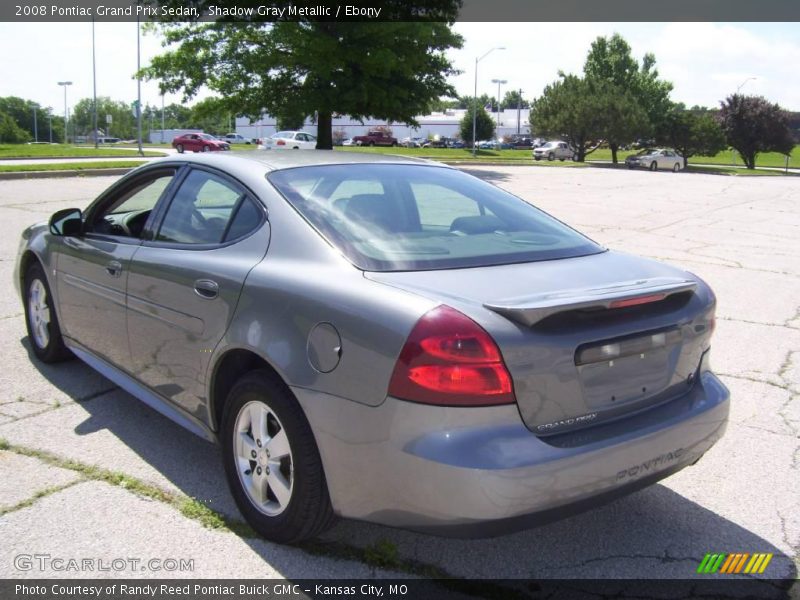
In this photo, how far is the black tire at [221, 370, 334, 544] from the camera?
263cm

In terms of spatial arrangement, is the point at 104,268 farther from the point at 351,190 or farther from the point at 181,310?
the point at 351,190

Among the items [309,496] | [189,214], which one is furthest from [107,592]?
[189,214]

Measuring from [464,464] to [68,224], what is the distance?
3.08 metres

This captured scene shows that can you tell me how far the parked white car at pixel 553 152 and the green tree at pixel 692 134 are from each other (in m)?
8.56

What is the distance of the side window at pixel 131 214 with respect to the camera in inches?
156

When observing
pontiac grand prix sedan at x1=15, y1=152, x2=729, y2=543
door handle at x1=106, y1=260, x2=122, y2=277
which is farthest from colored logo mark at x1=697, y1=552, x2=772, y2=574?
door handle at x1=106, y1=260, x2=122, y2=277

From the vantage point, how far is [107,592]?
2586 mm

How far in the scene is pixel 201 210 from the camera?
3609 millimetres

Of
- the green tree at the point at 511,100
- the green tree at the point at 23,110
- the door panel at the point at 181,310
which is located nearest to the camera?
the door panel at the point at 181,310

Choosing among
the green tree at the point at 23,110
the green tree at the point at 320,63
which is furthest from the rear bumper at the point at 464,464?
the green tree at the point at 23,110

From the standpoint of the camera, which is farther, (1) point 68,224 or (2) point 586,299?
(1) point 68,224

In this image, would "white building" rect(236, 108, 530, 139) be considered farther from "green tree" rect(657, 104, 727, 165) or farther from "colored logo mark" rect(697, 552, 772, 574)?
"colored logo mark" rect(697, 552, 772, 574)

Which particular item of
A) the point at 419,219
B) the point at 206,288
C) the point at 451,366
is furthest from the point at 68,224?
the point at 451,366

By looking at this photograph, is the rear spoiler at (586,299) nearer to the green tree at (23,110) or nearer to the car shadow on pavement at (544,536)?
the car shadow on pavement at (544,536)
